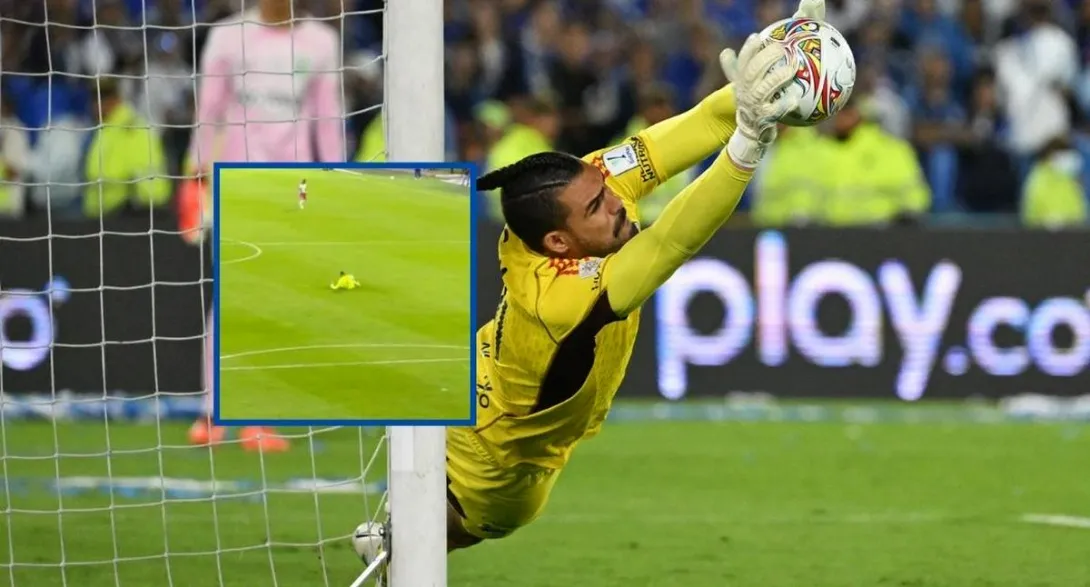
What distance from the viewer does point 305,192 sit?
15.7 ft

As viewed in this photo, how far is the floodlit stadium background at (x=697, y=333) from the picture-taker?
24.4 feet

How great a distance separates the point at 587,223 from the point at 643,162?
637 mm

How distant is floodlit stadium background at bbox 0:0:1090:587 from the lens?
743cm

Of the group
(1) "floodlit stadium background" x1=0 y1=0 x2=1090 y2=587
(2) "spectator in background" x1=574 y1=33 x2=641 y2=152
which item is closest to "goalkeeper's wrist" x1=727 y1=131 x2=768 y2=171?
(1) "floodlit stadium background" x1=0 y1=0 x2=1090 y2=587

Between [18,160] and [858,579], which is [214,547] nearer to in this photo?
[858,579]

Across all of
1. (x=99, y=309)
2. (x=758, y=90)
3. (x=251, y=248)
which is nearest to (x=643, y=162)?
(x=758, y=90)

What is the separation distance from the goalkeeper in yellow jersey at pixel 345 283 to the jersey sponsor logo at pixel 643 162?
4.71 ft

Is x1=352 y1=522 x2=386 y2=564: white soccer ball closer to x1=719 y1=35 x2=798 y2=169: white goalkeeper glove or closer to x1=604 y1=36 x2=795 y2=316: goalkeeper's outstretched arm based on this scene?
x1=604 y1=36 x2=795 y2=316: goalkeeper's outstretched arm

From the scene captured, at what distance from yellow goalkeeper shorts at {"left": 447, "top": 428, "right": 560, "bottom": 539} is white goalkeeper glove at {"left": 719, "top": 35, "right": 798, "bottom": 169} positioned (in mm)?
1667

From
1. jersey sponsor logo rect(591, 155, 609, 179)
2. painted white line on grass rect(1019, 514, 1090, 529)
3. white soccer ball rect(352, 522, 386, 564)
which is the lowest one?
painted white line on grass rect(1019, 514, 1090, 529)

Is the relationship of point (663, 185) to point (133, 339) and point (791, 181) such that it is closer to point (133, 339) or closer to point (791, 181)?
point (791, 181)

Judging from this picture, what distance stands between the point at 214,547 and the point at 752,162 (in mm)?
3625

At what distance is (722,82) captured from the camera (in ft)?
51.1

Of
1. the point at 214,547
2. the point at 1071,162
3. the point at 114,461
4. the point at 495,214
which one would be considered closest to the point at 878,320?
the point at 495,214
